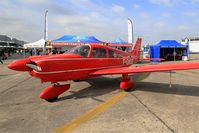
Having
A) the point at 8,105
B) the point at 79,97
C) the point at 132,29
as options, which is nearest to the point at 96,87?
the point at 79,97

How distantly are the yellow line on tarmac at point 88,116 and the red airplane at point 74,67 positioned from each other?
1345 millimetres

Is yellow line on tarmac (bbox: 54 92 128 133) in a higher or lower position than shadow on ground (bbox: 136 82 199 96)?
lower

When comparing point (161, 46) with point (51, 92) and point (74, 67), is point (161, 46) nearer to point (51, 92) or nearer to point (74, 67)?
point (74, 67)

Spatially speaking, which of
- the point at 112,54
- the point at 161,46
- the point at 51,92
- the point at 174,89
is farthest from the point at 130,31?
the point at 51,92

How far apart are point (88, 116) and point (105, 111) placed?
0.58 meters

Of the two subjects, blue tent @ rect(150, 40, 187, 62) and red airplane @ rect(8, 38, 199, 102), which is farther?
blue tent @ rect(150, 40, 187, 62)

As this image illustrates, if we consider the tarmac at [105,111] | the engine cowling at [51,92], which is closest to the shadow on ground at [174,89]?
the tarmac at [105,111]

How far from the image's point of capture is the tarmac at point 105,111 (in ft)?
15.5

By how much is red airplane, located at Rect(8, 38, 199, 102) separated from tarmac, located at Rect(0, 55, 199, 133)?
0.47m

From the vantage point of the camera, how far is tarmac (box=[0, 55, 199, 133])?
4.73 meters

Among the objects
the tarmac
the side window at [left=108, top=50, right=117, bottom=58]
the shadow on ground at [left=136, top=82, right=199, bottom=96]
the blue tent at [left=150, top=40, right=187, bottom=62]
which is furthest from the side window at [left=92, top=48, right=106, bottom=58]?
the blue tent at [left=150, top=40, right=187, bottom=62]

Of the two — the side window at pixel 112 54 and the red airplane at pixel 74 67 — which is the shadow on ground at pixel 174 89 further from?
the side window at pixel 112 54

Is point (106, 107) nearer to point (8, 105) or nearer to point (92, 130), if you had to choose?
point (92, 130)

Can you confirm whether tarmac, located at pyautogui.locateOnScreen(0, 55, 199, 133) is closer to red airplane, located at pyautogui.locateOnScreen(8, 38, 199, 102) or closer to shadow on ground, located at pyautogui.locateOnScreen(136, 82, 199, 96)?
shadow on ground, located at pyautogui.locateOnScreen(136, 82, 199, 96)
